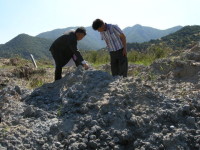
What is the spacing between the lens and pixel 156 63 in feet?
24.1

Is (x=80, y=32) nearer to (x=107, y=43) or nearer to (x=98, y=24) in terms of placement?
(x=98, y=24)

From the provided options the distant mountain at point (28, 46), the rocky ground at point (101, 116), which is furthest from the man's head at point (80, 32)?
the distant mountain at point (28, 46)

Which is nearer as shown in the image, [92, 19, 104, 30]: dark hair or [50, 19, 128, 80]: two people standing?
[92, 19, 104, 30]: dark hair

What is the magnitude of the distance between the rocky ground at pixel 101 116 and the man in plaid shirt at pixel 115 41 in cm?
103

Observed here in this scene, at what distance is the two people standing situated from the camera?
19.8 ft

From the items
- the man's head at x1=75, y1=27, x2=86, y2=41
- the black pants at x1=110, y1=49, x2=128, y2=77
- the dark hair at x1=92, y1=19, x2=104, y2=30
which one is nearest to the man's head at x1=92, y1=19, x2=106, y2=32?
the dark hair at x1=92, y1=19, x2=104, y2=30

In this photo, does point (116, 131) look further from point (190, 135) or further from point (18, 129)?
point (18, 129)

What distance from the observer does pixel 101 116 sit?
13.9ft

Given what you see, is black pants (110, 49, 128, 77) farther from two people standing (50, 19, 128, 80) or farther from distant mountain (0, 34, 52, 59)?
distant mountain (0, 34, 52, 59)

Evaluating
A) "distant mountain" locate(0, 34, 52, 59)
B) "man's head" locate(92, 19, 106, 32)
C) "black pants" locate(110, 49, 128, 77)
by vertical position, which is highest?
"man's head" locate(92, 19, 106, 32)

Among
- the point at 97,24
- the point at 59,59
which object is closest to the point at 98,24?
the point at 97,24

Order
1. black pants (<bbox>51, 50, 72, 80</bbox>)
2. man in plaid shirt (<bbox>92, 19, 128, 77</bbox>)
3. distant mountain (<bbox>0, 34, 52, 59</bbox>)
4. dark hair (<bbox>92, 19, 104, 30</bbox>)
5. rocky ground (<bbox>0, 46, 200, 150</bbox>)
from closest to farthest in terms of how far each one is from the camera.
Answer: rocky ground (<bbox>0, 46, 200, 150</bbox>) → dark hair (<bbox>92, 19, 104, 30</bbox>) → man in plaid shirt (<bbox>92, 19, 128, 77</bbox>) → black pants (<bbox>51, 50, 72, 80</bbox>) → distant mountain (<bbox>0, 34, 52, 59</bbox>)

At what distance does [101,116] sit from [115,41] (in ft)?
7.69

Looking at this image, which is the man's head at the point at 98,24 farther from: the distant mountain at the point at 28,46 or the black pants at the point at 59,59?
the distant mountain at the point at 28,46
